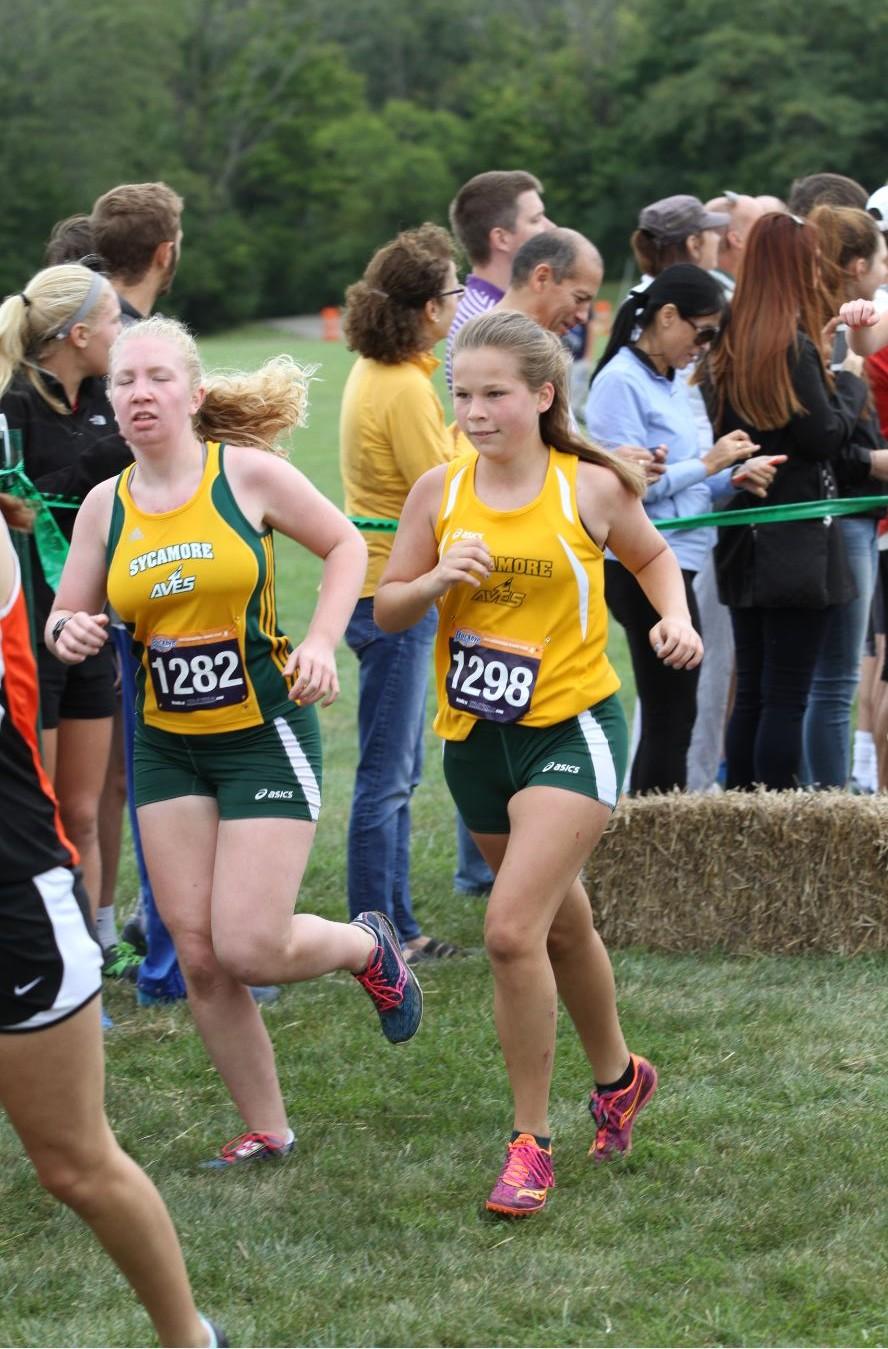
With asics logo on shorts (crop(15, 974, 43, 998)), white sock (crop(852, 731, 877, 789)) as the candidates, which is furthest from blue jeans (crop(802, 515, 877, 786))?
asics logo on shorts (crop(15, 974, 43, 998))

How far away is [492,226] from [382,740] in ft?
6.95

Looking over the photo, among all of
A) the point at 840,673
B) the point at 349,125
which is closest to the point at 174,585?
the point at 840,673

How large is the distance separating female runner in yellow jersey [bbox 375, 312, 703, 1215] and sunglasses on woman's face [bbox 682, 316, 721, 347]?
1.61m

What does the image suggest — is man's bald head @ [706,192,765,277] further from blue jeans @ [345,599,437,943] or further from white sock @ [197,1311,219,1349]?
white sock @ [197,1311,219,1349]

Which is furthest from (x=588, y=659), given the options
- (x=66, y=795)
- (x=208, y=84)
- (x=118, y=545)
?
(x=208, y=84)

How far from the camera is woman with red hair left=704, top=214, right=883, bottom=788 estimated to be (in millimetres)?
5906

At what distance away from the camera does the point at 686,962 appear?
5684 millimetres

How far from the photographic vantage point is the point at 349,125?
76938 millimetres

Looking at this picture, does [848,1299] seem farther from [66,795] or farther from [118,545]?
[66,795]

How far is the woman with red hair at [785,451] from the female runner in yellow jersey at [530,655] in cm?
185

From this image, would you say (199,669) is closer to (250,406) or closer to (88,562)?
(88,562)

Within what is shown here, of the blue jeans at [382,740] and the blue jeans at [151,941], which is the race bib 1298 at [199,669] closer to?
the blue jeans at [151,941]

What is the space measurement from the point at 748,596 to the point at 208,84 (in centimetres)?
8280

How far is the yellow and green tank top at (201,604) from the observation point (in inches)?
161
